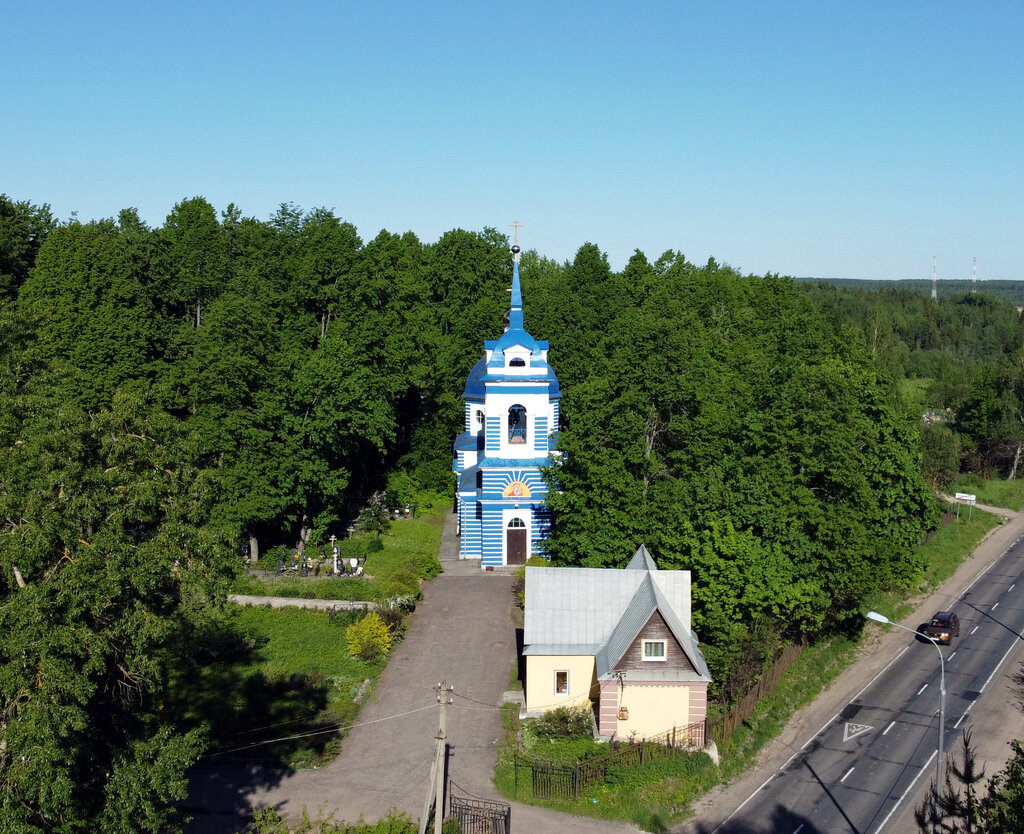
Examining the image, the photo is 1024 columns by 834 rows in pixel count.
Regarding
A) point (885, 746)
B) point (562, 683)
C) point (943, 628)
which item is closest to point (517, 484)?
point (562, 683)

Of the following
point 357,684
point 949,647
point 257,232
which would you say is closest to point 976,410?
point 949,647

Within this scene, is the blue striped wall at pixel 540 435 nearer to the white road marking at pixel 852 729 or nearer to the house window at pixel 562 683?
the house window at pixel 562 683

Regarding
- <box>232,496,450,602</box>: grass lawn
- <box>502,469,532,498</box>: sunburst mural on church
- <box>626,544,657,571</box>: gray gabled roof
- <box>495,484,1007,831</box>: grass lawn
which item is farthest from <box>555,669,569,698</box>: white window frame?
<box>502,469,532,498</box>: sunburst mural on church

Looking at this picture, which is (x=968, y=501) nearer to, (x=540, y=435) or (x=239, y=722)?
(x=540, y=435)

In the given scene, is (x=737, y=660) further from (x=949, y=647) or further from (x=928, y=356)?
(x=928, y=356)

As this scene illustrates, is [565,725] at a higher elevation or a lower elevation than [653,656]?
lower

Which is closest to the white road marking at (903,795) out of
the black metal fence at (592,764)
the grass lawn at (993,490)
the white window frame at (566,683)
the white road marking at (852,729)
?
the white road marking at (852,729)
